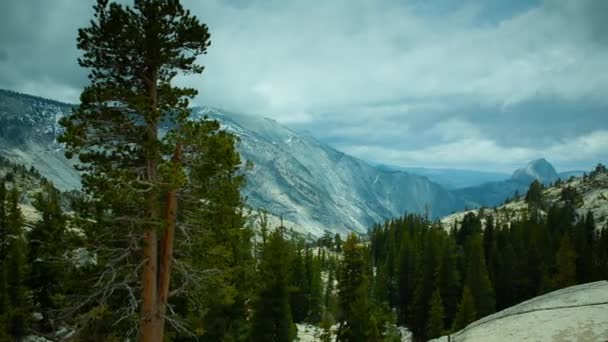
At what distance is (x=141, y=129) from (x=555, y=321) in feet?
39.8

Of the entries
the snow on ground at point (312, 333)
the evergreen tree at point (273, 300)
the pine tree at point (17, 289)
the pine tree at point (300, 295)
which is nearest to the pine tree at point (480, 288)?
the snow on ground at point (312, 333)

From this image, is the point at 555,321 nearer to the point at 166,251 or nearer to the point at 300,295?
the point at 166,251

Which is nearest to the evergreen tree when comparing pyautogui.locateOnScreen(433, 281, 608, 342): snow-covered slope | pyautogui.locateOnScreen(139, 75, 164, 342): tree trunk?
pyautogui.locateOnScreen(139, 75, 164, 342): tree trunk

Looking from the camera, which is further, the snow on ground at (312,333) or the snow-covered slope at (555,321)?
the snow on ground at (312,333)

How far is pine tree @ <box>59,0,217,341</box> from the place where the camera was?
1237cm

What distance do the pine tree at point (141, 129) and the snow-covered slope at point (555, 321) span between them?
9.09 m

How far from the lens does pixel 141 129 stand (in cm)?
1293

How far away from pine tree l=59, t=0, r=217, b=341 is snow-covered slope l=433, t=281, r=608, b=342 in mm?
9095

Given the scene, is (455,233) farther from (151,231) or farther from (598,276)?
(151,231)

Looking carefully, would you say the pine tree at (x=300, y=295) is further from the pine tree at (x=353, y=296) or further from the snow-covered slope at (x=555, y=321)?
the snow-covered slope at (x=555, y=321)

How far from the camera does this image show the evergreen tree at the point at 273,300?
3136cm

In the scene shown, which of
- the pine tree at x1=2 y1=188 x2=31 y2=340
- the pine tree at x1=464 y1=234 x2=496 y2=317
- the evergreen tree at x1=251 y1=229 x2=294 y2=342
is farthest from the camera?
the pine tree at x1=464 y1=234 x2=496 y2=317

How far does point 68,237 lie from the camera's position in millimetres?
12992

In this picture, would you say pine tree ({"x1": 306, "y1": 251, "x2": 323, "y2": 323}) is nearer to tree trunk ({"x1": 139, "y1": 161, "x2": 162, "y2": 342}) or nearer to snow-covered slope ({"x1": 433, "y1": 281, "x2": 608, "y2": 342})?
tree trunk ({"x1": 139, "y1": 161, "x2": 162, "y2": 342})
